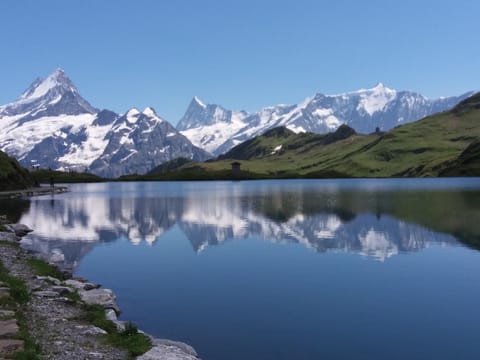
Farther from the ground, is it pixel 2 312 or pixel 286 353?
pixel 2 312

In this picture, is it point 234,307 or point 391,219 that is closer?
point 234,307

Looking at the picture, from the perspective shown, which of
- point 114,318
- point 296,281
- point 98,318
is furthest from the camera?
point 296,281

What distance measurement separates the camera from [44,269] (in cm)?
4003

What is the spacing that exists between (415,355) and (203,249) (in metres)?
37.3

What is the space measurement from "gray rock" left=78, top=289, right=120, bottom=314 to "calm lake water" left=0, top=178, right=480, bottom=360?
128 centimetres

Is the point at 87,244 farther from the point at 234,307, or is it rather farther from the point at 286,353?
the point at 286,353

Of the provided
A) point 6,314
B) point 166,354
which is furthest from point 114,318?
point 166,354

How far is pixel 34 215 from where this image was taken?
100062 millimetres

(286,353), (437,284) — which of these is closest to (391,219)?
(437,284)

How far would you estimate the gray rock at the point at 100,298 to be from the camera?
30453 mm

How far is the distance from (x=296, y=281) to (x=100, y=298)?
632 inches

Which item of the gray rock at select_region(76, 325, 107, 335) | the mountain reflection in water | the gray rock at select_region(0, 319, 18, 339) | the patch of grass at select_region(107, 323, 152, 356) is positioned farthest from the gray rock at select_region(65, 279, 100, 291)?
the mountain reflection in water

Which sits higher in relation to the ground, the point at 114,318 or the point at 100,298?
the point at 100,298

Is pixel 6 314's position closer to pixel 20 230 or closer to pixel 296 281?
pixel 296 281
